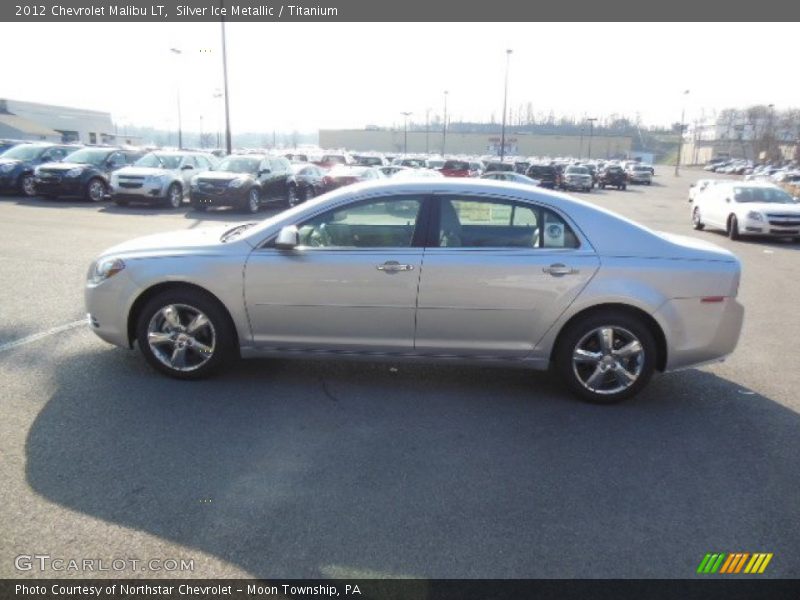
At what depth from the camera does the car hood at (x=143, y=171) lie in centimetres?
1839

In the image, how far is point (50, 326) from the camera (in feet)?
19.6

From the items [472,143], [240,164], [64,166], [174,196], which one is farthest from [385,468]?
[472,143]

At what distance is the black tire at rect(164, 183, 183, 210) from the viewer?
19.0m

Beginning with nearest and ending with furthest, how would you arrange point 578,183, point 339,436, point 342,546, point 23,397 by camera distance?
point 342,546 < point 339,436 < point 23,397 < point 578,183

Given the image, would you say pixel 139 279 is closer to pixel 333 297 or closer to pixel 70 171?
pixel 333 297

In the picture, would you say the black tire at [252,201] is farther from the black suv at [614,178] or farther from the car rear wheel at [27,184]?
the black suv at [614,178]

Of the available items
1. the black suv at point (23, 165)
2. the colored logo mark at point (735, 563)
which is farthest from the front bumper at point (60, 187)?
the colored logo mark at point (735, 563)

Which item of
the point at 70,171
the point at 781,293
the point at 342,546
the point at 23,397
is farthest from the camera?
the point at 70,171

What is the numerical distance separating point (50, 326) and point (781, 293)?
9.68 meters

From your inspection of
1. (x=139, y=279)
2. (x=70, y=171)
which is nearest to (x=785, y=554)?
(x=139, y=279)

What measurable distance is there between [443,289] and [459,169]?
100ft

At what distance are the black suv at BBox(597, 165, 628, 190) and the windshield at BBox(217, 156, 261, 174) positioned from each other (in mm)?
35311

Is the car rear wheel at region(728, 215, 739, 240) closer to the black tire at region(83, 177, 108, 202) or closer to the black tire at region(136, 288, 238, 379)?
the black tire at region(136, 288, 238, 379)

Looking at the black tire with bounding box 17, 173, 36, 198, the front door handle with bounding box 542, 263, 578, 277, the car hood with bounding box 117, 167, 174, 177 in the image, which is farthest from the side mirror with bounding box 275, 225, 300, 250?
the black tire with bounding box 17, 173, 36, 198
